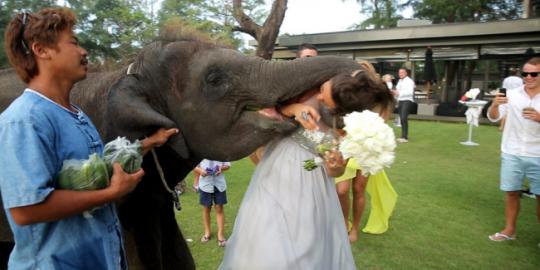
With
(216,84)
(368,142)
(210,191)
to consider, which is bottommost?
(210,191)

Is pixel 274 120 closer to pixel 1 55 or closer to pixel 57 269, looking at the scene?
pixel 57 269

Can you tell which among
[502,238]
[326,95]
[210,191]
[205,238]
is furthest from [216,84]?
[502,238]

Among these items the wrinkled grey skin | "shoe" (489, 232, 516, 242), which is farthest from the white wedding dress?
"shoe" (489, 232, 516, 242)

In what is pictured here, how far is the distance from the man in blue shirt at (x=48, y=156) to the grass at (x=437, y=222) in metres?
3.17

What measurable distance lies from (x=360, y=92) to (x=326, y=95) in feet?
0.65

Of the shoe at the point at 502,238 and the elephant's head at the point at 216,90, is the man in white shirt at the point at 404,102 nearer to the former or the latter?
the shoe at the point at 502,238

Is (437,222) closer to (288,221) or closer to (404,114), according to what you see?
(288,221)

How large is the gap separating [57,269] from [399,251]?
440 cm

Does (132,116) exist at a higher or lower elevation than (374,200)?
higher

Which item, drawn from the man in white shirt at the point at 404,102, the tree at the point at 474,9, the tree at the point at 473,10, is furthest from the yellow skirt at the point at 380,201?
the tree at the point at 474,9

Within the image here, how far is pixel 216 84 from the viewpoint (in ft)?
9.09

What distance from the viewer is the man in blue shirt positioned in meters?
1.77

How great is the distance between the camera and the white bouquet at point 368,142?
2363 millimetres

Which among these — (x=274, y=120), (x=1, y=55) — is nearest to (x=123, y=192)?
(x=274, y=120)
